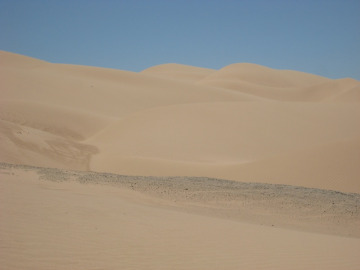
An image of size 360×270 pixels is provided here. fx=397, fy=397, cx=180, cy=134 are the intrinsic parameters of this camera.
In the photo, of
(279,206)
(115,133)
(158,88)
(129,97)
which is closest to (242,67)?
(158,88)

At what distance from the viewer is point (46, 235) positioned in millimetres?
5438

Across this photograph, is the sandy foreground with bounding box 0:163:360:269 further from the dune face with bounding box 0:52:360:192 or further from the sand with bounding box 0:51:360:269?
the dune face with bounding box 0:52:360:192

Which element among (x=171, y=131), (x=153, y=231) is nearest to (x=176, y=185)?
(x=153, y=231)

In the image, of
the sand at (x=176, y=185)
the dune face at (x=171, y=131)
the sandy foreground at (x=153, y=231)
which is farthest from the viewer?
the dune face at (x=171, y=131)

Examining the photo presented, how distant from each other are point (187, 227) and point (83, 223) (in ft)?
5.88

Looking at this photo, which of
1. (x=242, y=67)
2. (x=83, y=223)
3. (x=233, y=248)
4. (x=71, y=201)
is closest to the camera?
(x=233, y=248)

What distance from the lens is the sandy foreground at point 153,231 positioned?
16.5 ft

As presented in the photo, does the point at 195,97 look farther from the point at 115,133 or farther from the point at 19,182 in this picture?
the point at 19,182

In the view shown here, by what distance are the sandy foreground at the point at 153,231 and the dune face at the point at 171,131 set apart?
17.2ft

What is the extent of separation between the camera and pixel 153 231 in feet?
21.1

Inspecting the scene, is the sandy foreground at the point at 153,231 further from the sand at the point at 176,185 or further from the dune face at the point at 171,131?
the dune face at the point at 171,131

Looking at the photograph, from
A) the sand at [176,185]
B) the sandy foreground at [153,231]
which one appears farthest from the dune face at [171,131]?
the sandy foreground at [153,231]

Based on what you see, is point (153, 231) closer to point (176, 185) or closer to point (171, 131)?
Result: point (176, 185)

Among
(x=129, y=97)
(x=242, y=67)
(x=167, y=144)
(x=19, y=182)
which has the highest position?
(x=242, y=67)
